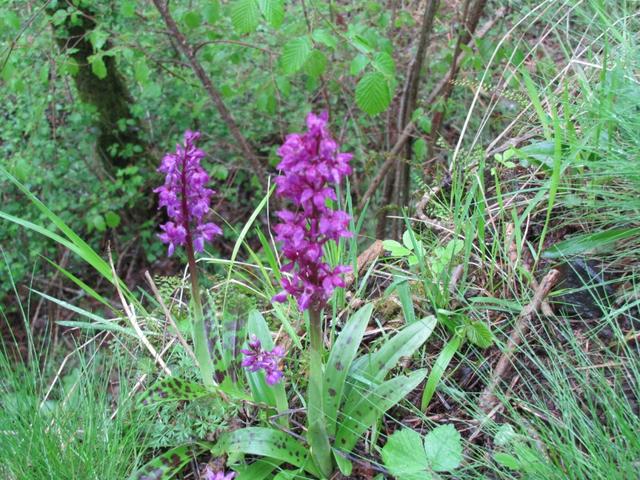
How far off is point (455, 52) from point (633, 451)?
3211 mm

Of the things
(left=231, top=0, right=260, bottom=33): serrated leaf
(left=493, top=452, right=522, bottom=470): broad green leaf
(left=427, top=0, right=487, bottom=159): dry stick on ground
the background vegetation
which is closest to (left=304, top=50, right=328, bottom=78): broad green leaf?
the background vegetation

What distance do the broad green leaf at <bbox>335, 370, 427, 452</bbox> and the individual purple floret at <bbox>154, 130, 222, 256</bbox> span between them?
1.95ft

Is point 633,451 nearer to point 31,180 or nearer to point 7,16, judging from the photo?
point 7,16

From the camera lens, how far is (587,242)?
2.01m

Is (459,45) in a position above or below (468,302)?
above

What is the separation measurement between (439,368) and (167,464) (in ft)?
2.56

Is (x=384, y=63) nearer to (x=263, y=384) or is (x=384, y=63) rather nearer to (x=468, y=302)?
(x=468, y=302)

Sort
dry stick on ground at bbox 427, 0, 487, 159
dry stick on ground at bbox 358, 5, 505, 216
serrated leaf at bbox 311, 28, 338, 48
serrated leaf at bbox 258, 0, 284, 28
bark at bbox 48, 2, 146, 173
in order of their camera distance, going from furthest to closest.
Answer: bark at bbox 48, 2, 146, 173
dry stick on ground at bbox 358, 5, 505, 216
dry stick on ground at bbox 427, 0, 487, 159
serrated leaf at bbox 311, 28, 338, 48
serrated leaf at bbox 258, 0, 284, 28

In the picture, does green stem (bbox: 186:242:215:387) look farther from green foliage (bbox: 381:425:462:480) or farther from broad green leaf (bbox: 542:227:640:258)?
broad green leaf (bbox: 542:227:640:258)

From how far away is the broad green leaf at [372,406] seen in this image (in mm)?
1690

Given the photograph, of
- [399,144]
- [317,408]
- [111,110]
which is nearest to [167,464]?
[317,408]

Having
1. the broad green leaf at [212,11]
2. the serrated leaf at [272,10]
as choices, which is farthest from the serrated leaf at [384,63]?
the broad green leaf at [212,11]

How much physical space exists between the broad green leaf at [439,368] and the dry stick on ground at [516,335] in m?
0.12

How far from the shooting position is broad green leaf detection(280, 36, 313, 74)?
308 centimetres
